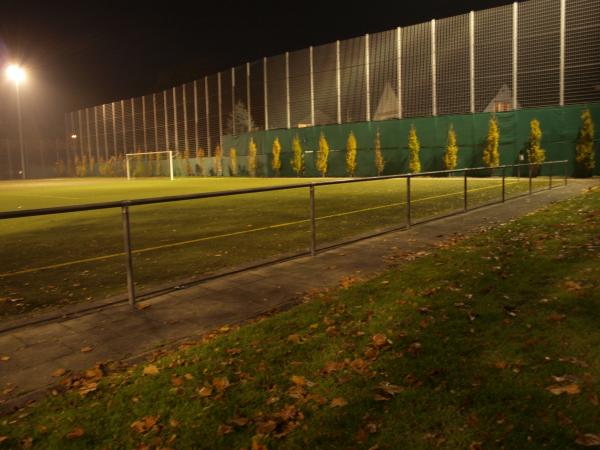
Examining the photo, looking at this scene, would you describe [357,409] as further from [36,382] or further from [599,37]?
[599,37]

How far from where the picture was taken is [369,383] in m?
3.89

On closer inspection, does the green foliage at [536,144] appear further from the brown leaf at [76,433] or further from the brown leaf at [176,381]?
the brown leaf at [76,433]

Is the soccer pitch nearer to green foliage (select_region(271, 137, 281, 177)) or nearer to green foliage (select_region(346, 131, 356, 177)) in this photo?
green foliage (select_region(346, 131, 356, 177))

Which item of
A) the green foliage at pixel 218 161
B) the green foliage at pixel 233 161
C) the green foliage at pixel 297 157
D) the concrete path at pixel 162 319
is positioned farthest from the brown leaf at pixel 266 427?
the green foliage at pixel 218 161

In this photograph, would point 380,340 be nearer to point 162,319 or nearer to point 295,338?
point 295,338

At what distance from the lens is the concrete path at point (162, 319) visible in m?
4.44

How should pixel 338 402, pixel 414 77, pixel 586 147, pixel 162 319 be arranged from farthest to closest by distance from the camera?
pixel 414 77 → pixel 586 147 → pixel 162 319 → pixel 338 402

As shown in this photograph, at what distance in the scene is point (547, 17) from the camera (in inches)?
1446

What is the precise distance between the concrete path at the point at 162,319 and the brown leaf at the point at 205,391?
1.03m

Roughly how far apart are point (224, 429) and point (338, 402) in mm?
777

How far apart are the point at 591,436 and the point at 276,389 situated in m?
1.97

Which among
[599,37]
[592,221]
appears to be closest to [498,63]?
[599,37]

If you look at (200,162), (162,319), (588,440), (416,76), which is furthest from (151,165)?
(588,440)

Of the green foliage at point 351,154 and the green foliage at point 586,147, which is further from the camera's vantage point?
the green foliage at point 351,154
